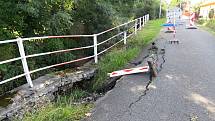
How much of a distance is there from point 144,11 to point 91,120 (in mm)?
34182

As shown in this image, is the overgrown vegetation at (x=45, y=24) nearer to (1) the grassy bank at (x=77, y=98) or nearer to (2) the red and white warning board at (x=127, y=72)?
(1) the grassy bank at (x=77, y=98)

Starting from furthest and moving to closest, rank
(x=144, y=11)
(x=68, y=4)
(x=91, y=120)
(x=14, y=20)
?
(x=144, y=11) → (x=68, y=4) → (x=14, y=20) → (x=91, y=120)

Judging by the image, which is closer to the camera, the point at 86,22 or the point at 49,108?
the point at 49,108

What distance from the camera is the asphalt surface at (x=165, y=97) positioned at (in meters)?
4.64

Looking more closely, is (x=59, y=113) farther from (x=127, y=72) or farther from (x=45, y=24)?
(x=45, y=24)

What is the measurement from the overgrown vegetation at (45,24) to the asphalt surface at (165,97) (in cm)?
267

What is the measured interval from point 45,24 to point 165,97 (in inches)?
170

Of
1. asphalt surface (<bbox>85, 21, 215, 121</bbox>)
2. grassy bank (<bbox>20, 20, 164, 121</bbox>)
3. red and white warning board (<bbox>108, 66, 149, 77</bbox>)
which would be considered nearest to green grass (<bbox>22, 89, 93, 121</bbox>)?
grassy bank (<bbox>20, 20, 164, 121</bbox>)

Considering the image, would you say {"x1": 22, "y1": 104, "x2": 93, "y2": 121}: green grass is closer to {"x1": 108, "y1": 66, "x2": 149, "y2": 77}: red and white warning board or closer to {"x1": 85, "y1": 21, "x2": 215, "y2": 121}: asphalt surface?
{"x1": 85, "y1": 21, "x2": 215, "y2": 121}: asphalt surface

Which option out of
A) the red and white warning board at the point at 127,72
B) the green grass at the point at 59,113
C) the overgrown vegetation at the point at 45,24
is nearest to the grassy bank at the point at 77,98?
the green grass at the point at 59,113

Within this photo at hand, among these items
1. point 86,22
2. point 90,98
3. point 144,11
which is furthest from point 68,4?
point 144,11

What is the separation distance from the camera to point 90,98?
21.2 ft

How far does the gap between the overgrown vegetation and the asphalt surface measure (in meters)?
2.67

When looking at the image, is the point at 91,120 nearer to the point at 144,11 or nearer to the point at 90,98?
the point at 90,98
